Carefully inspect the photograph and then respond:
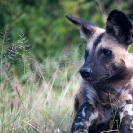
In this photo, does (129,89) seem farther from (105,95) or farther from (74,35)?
(74,35)

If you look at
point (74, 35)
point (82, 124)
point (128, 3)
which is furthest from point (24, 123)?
point (128, 3)

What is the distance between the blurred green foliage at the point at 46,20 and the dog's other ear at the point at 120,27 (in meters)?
3.78

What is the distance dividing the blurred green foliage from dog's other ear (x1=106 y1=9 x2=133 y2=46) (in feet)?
12.4

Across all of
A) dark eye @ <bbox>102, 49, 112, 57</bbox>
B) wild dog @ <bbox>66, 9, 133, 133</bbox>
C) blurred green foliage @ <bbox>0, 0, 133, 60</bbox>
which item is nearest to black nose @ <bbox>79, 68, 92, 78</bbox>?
wild dog @ <bbox>66, 9, 133, 133</bbox>

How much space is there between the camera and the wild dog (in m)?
4.68

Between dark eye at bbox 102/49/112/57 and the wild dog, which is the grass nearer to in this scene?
the wild dog

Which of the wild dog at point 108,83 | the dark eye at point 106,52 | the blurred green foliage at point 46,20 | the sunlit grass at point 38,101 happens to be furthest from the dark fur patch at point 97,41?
the blurred green foliage at point 46,20

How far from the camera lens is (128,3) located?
38.9ft

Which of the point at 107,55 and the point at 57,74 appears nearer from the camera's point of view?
the point at 107,55

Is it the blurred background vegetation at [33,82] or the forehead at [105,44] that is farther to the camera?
the blurred background vegetation at [33,82]

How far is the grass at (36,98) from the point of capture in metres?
4.93

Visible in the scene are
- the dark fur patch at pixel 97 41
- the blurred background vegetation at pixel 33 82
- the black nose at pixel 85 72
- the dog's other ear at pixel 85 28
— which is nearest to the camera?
the black nose at pixel 85 72

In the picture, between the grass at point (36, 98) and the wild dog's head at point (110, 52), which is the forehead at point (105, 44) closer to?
the wild dog's head at point (110, 52)

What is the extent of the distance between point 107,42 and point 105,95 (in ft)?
1.75
